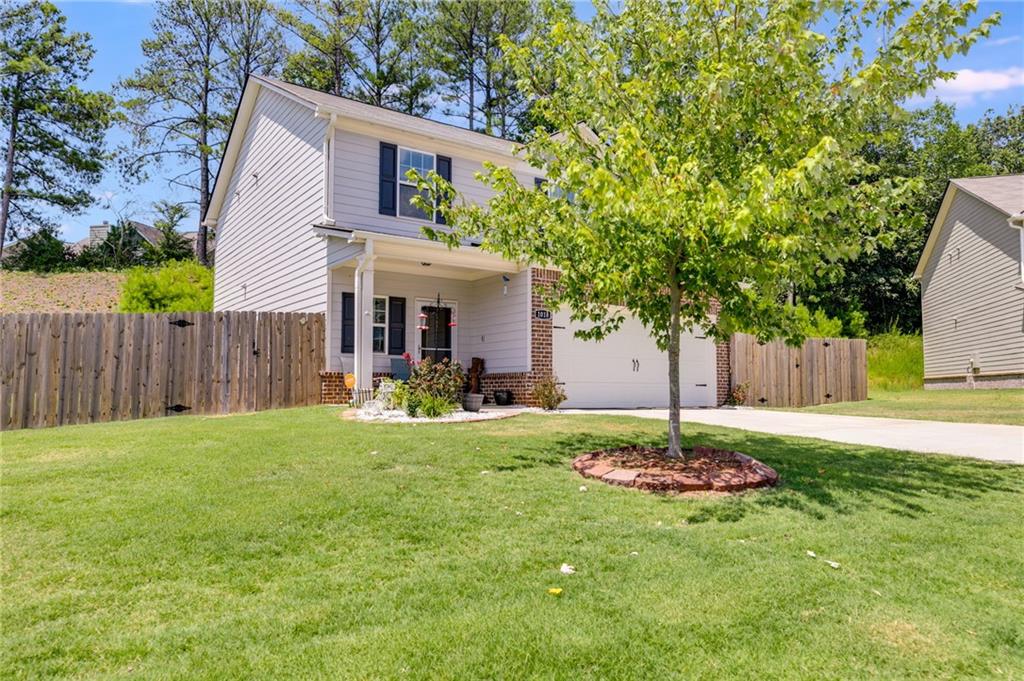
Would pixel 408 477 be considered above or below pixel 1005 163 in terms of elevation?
below

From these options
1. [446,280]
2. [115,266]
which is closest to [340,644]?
[446,280]

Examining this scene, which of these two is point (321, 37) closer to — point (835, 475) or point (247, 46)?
point (247, 46)

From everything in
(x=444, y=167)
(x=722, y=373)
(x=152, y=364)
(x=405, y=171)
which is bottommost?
(x=722, y=373)

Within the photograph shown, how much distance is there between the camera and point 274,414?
9.80 m

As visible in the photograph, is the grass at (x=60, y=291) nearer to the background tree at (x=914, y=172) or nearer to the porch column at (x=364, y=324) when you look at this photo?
the porch column at (x=364, y=324)

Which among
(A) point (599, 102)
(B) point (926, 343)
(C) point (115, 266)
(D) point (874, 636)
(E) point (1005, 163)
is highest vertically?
(E) point (1005, 163)

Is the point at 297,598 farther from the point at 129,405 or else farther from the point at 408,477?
the point at 129,405

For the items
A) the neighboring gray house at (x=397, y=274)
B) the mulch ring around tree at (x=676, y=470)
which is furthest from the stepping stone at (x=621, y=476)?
the neighboring gray house at (x=397, y=274)

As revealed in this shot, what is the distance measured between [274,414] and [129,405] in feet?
9.79

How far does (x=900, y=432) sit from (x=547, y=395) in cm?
577

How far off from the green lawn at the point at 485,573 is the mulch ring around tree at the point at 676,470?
0.73ft

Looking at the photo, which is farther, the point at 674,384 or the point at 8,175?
the point at 8,175

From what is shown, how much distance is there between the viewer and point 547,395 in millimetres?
11938

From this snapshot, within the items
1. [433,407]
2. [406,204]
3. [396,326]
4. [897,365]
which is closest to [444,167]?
[406,204]
